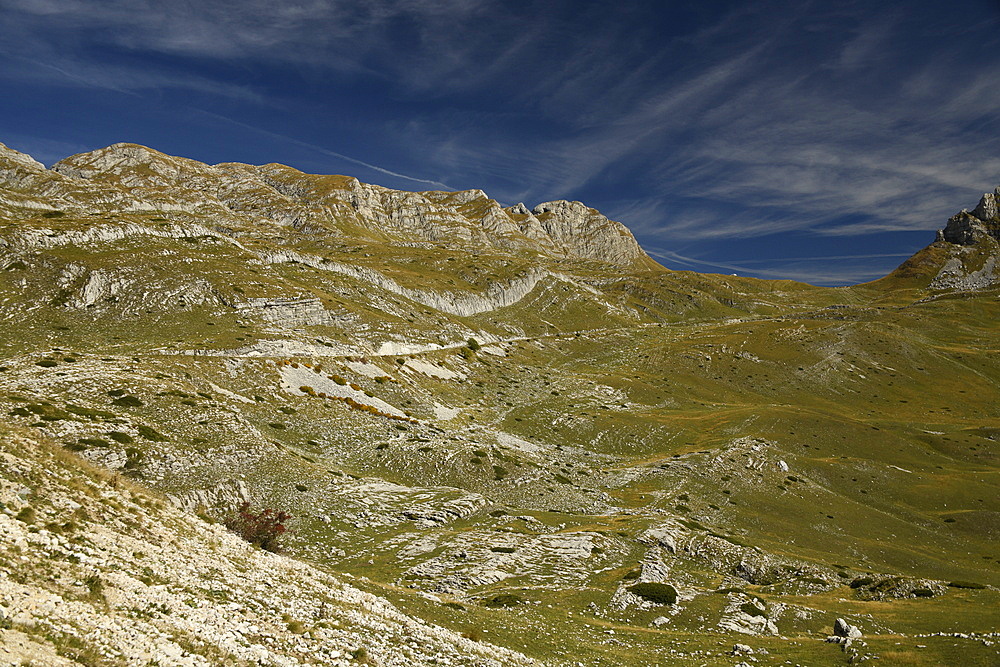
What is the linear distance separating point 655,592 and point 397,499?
2457cm

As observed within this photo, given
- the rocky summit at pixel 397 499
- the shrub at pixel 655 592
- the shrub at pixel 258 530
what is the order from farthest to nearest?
the shrub at pixel 655 592, the shrub at pixel 258 530, the rocky summit at pixel 397 499

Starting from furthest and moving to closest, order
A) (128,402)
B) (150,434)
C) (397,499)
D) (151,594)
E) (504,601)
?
1. (397,499)
2. (128,402)
3. (150,434)
4. (504,601)
5. (151,594)

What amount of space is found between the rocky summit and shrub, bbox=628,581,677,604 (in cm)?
17

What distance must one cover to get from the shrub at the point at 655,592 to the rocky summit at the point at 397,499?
17cm

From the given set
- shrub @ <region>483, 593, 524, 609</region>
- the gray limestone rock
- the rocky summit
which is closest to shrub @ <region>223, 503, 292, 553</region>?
the rocky summit

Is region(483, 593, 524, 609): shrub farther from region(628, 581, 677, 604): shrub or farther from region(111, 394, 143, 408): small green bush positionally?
region(111, 394, 143, 408): small green bush

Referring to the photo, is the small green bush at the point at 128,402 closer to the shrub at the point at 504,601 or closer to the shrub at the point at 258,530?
the shrub at the point at 258,530

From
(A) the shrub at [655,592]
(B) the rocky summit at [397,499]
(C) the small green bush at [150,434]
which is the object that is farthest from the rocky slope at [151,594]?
(C) the small green bush at [150,434]

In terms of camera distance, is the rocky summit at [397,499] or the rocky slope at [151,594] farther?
the rocky summit at [397,499]

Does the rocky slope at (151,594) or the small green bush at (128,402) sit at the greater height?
the small green bush at (128,402)

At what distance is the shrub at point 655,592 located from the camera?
33.4 meters

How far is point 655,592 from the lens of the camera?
3400 centimetres

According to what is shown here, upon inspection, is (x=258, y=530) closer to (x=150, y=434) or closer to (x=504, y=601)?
(x=504, y=601)

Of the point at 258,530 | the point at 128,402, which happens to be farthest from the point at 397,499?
the point at 128,402
